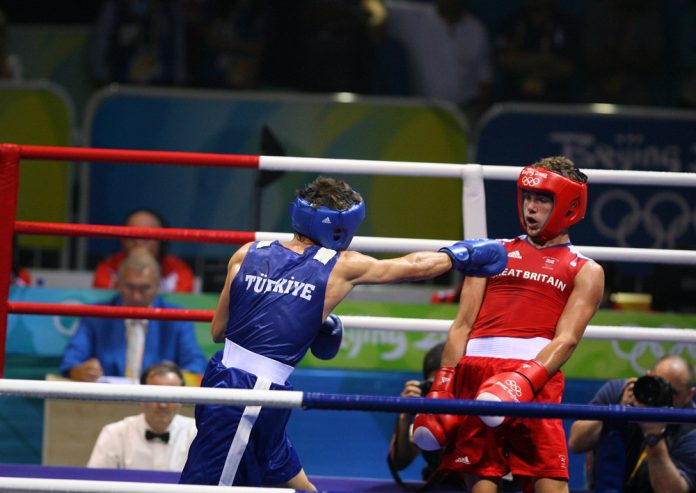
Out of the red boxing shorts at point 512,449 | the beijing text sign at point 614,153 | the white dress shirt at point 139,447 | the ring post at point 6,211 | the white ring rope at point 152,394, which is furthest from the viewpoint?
the beijing text sign at point 614,153

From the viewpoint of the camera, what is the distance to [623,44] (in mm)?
7848

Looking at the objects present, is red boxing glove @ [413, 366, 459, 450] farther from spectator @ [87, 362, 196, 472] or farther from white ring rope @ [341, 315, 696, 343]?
spectator @ [87, 362, 196, 472]

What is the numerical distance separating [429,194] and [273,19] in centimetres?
205

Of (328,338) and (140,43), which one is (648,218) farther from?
(140,43)

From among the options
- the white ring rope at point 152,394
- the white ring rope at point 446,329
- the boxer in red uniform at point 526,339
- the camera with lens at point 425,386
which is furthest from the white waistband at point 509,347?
the white ring rope at point 152,394

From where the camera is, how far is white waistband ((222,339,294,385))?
11.8 ft

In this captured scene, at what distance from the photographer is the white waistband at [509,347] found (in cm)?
379

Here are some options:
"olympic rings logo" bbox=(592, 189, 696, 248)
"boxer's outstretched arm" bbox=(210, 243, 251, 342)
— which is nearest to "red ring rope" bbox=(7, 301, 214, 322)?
"boxer's outstretched arm" bbox=(210, 243, 251, 342)

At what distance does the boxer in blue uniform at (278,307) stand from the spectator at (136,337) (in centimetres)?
187

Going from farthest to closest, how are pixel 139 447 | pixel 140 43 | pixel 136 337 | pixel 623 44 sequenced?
pixel 623 44 → pixel 140 43 → pixel 136 337 → pixel 139 447

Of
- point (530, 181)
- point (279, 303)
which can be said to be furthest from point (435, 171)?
point (279, 303)

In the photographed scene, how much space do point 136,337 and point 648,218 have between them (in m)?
3.01

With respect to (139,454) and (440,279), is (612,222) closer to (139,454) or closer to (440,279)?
(440,279)

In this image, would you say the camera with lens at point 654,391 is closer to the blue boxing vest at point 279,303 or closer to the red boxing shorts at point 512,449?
the red boxing shorts at point 512,449
